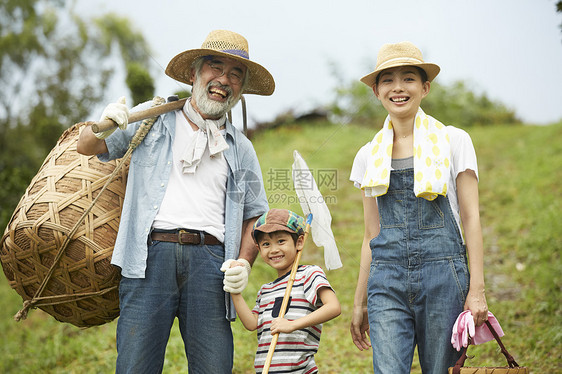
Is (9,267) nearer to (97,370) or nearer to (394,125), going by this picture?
(394,125)

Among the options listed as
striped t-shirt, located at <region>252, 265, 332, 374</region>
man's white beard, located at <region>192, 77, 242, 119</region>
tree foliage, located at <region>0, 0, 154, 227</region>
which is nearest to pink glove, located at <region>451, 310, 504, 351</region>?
striped t-shirt, located at <region>252, 265, 332, 374</region>

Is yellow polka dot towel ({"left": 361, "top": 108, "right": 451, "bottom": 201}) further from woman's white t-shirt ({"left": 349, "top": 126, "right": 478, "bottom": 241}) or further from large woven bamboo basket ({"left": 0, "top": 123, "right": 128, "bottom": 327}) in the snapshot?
large woven bamboo basket ({"left": 0, "top": 123, "right": 128, "bottom": 327})

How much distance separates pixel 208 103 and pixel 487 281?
465cm

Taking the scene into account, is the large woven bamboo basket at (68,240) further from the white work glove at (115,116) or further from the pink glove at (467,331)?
the pink glove at (467,331)

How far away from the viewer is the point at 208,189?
2957mm

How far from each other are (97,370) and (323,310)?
3.62 meters

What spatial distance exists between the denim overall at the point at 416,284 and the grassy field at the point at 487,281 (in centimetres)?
217

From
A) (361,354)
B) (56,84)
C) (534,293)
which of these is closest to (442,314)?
(361,354)

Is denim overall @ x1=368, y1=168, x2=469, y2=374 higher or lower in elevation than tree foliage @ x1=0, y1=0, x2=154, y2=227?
lower

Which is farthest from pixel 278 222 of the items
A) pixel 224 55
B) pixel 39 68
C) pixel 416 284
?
pixel 39 68

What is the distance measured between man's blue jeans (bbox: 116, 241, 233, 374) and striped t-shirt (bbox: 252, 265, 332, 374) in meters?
0.21

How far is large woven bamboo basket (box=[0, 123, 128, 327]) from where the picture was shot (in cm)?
279

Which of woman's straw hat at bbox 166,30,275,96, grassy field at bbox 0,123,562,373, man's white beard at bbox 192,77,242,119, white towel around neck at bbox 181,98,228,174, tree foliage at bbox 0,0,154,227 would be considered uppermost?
tree foliage at bbox 0,0,154,227

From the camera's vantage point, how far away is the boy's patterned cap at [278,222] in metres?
2.91
